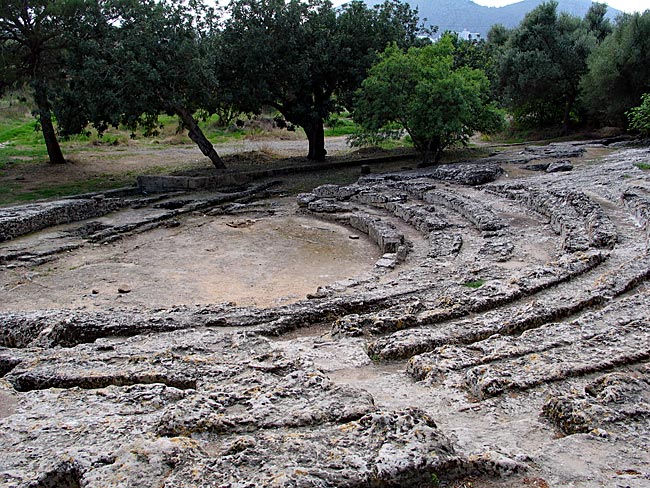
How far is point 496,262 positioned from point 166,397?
700 centimetres

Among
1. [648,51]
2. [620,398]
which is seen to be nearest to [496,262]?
[620,398]

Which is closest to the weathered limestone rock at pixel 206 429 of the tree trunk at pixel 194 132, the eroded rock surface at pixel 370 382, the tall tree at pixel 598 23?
the eroded rock surface at pixel 370 382

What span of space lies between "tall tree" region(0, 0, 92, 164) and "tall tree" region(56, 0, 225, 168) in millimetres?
1443

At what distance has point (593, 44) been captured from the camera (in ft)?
101

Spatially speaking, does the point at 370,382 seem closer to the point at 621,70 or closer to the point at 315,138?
the point at 315,138

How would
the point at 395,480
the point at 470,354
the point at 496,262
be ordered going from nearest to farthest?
1. the point at 395,480
2. the point at 470,354
3. the point at 496,262

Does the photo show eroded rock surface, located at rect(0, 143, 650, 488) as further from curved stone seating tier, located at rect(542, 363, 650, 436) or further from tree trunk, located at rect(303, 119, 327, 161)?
tree trunk, located at rect(303, 119, 327, 161)

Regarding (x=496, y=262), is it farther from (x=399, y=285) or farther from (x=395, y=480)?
(x=395, y=480)

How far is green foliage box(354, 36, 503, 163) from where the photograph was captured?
20.3 meters

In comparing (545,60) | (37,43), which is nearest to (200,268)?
(37,43)

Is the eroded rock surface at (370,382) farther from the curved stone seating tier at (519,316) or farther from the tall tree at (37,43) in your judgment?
the tall tree at (37,43)

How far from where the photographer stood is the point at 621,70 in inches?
1083

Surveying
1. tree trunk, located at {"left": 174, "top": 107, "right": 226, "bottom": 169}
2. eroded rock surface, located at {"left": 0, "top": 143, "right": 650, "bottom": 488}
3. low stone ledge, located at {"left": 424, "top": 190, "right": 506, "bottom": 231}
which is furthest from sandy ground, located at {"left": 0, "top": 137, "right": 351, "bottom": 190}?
eroded rock surface, located at {"left": 0, "top": 143, "right": 650, "bottom": 488}

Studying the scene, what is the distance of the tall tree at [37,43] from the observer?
20.8m
